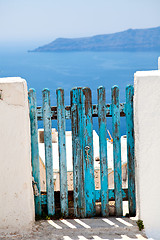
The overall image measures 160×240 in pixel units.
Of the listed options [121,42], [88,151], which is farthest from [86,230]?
[121,42]

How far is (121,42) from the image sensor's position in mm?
130125

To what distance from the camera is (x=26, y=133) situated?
4.63 metres

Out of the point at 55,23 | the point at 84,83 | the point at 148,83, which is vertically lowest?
the point at 84,83

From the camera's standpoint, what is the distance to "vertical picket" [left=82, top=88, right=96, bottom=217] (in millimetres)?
4734

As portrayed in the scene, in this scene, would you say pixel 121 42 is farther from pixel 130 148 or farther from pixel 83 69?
pixel 130 148

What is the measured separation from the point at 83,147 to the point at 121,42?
420 feet

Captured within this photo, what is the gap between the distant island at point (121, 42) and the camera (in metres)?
127

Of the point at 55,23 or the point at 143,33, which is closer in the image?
the point at 143,33

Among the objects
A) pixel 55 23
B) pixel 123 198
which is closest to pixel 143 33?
pixel 55 23

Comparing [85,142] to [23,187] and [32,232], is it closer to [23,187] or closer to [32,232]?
[23,187]

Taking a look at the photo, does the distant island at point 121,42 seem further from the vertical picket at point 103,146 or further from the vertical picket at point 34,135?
the vertical picket at point 34,135

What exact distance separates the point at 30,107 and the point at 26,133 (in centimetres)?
30

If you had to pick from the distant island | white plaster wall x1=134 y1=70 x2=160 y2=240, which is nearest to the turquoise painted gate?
white plaster wall x1=134 y1=70 x2=160 y2=240

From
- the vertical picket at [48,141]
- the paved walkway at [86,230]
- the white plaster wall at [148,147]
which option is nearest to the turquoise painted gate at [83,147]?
the vertical picket at [48,141]
